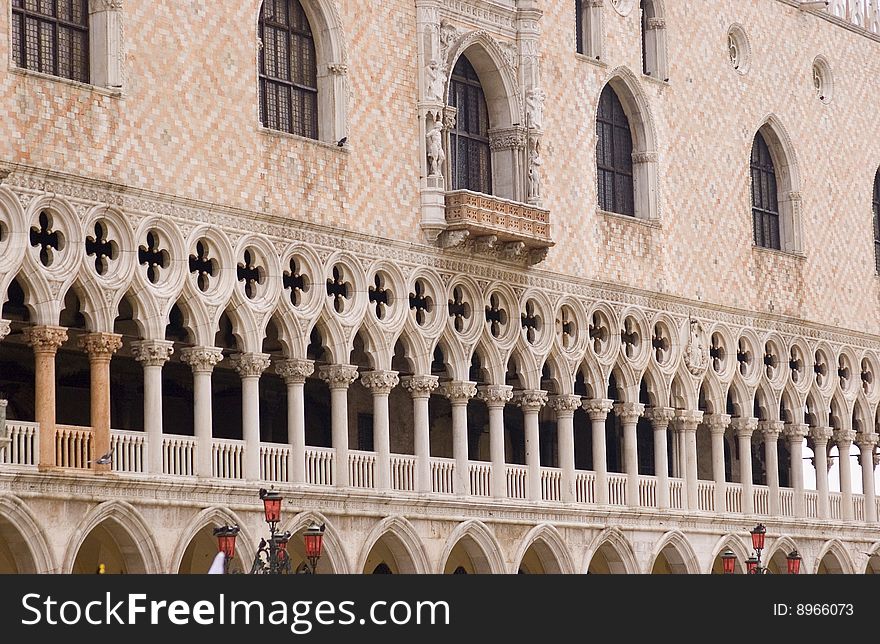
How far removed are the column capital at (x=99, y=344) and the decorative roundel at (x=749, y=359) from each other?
1406cm

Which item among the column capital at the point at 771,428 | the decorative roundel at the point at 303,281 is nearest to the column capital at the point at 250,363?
the decorative roundel at the point at 303,281

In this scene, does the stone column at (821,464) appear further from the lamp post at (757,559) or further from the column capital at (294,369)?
the column capital at (294,369)

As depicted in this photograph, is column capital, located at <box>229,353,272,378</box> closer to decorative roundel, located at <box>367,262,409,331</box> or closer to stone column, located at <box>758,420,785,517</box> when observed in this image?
decorative roundel, located at <box>367,262,409,331</box>

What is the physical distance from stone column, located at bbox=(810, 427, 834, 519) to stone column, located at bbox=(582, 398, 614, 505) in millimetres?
6286

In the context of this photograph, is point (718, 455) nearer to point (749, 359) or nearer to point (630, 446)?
point (749, 359)

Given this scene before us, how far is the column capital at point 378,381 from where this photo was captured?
103ft

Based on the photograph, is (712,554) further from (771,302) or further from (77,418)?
(77,418)

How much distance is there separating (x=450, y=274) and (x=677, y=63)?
7.22m

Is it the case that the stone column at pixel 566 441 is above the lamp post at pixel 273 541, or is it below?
above

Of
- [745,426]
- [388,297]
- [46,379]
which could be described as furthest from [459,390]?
[46,379]

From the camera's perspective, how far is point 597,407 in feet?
115

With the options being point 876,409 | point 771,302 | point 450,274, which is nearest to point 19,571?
point 450,274
